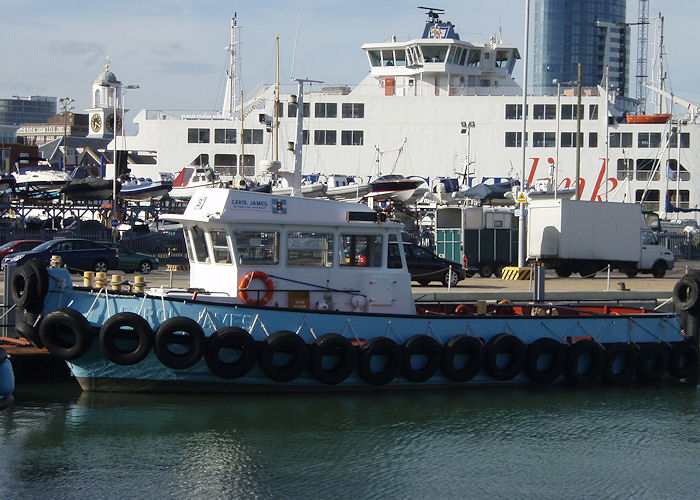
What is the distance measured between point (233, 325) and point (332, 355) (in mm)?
1698

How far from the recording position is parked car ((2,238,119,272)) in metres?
29.4

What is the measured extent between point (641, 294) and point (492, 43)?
3610 centimetres

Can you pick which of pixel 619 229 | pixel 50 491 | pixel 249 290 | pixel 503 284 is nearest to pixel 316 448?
pixel 249 290

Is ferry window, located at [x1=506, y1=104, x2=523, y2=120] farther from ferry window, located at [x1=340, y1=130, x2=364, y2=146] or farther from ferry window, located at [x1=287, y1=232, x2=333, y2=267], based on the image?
ferry window, located at [x1=287, y1=232, x2=333, y2=267]

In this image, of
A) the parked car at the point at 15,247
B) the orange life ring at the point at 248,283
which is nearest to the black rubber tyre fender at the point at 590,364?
the orange life ring at the point at 248,283

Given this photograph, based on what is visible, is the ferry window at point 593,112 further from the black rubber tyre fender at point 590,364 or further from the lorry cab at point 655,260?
the black rubber tyre fender at point 590,364

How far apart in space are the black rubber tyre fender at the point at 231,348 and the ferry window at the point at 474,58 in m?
44.9

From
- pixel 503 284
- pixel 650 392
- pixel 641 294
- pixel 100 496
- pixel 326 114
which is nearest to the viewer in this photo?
pixel 100 496

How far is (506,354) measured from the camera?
16.0 meters

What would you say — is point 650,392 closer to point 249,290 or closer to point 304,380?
point 304,380

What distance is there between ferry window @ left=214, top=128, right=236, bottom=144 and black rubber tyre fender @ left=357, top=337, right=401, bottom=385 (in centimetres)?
4430

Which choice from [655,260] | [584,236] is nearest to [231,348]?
[584,236]

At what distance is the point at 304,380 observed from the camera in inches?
588

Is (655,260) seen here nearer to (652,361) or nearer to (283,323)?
(652,361)
